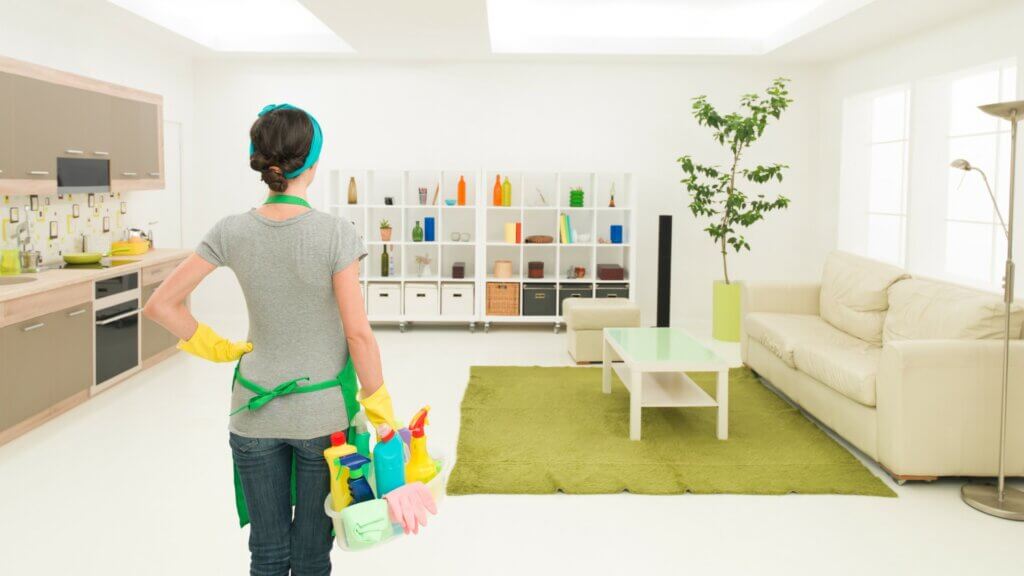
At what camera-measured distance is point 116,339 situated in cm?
599

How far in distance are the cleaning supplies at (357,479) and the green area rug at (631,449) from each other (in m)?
2.05

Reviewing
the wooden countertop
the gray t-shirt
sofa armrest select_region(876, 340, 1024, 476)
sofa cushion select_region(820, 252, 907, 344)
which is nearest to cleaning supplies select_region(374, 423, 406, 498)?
the gray t-shirt

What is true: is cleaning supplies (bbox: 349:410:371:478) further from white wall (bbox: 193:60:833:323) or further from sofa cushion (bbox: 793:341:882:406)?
white wall (bbox: 193:60:833:323)

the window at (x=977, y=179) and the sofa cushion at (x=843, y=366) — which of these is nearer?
the sofa cushion at (x=843, y=366)

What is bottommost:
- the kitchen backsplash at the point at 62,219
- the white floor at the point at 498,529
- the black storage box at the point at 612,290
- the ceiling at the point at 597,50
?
the white floor at the point at 498,529

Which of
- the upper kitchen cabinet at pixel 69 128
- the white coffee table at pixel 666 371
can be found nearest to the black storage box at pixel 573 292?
the white coffee table at pixel 666 371

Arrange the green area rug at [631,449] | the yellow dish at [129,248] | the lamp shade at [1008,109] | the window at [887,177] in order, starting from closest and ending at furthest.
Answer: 1. the lamp shade at [1008,109]
2. the green area rug at [631,449]
3. the yellow dish at [129,248]
4. the window at [887,177]

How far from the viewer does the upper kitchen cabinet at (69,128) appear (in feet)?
16.7

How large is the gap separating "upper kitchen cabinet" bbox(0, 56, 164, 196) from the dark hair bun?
3819mm

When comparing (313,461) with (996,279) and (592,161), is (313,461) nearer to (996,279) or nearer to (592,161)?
(996,279)

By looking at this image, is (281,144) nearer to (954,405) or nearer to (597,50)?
(954,405)

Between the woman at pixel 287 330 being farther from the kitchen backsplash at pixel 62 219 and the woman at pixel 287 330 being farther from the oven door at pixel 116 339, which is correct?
the kitchen backsplash at pixel 62 219

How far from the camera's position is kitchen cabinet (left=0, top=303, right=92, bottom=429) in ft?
15.5

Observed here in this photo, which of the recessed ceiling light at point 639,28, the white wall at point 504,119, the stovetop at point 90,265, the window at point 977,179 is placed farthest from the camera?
the white wall at point 504,119
